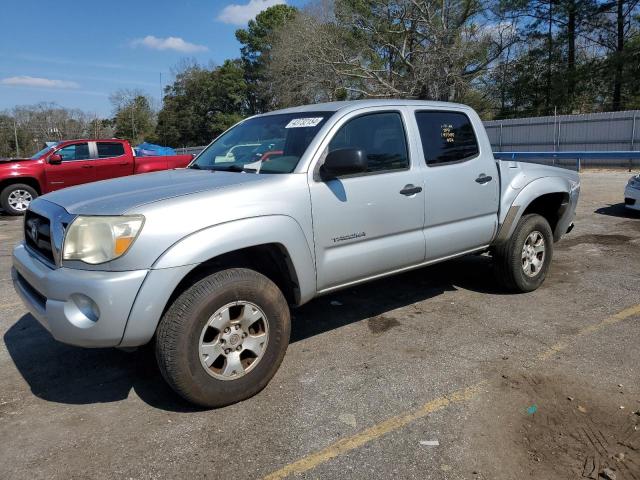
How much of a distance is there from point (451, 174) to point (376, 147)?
0.77 m

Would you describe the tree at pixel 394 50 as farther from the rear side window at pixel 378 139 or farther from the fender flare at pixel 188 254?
the fender flare at pixel 188 254

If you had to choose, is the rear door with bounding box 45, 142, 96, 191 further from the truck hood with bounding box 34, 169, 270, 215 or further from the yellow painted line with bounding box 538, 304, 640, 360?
the yellow painted line with bounding box 538, 304, 640, 360

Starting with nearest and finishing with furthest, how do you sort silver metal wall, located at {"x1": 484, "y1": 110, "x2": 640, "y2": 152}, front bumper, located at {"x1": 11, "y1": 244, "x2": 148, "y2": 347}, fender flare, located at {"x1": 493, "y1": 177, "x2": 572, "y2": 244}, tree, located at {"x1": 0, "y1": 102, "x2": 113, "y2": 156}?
front bumper, located at {"x1": 11, "y1": 244, "x2": 148, "y2": 347}
fender flare, located at {"x1": 493, "y1": 177, "x2": 572, "y2": 244}
silver metal wall, located at {"x1": 484, "y1": 110, "x2": 640, "y2": 152}
tree, located at {"x1": 0, "y1": 102, "x2": 113, "y2": 156}

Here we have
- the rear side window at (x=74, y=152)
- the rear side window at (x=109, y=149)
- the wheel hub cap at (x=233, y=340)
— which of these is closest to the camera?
the wheel hub cap at (x=233, y=340)

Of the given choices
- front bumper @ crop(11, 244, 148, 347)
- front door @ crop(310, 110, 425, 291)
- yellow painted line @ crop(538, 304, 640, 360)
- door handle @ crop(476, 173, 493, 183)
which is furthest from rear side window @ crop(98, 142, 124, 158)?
yellow painted line @ crop(538, 304, 640, 360)

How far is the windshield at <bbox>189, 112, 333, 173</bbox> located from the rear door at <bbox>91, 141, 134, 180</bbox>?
9.16 metres

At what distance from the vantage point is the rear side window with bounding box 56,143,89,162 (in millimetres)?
12625

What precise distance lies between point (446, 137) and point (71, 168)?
34.8ft

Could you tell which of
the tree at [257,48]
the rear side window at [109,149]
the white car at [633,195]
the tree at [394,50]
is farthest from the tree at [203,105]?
the white car at [633,195]

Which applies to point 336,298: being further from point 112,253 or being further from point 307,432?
point 112,253

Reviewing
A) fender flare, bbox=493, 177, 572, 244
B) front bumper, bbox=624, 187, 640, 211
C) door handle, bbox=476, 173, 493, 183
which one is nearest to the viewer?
door handle, bbox=476, 173, 493, 183

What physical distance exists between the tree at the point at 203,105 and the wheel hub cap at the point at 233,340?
58871 millimetres

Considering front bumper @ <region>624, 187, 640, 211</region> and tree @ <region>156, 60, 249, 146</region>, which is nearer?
front bumper @ <region>624, 187, 640, 211</region>

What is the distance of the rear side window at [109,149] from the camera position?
1292cm
